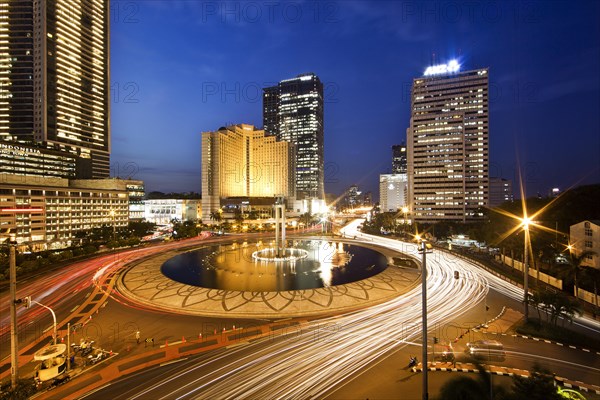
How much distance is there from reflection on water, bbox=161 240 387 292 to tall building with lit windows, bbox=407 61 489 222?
76505 millimetres

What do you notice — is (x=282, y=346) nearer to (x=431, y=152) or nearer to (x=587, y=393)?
(x=587, y=393)

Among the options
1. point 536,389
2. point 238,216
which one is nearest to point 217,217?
point 238,216

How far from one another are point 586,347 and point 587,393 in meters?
7.89

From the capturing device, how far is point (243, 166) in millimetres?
165500

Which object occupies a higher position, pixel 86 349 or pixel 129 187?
pixel 129 187

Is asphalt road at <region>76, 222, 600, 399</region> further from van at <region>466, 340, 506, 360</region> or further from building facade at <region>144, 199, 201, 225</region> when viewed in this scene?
building facade at <region>144, 199, 201, 225</region>

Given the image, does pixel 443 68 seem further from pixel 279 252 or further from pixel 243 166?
pixel 279 252

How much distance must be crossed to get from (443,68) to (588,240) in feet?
385

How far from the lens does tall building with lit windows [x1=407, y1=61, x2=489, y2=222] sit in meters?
126

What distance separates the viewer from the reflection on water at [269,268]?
42.4m

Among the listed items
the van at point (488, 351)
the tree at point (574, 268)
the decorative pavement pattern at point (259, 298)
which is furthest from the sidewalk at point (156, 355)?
the tree at point (574, 268)

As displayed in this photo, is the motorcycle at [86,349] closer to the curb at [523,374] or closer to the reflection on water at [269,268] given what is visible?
the reflection on water at [269,268]

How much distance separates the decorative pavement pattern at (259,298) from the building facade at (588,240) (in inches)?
977

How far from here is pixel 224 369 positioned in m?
20.7
